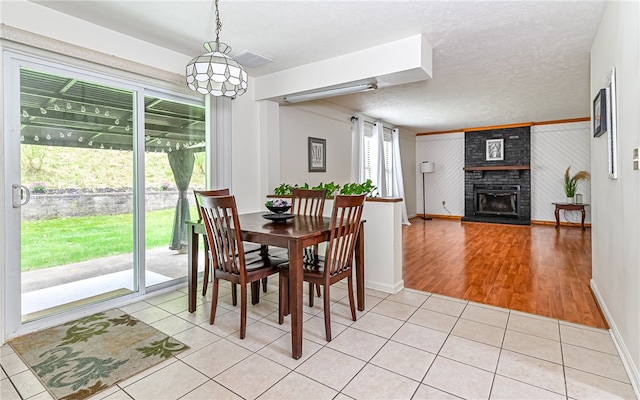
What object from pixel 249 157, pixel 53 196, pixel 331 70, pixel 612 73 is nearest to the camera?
pixel 612 73

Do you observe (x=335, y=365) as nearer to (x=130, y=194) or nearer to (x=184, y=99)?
(x=130, y=194)

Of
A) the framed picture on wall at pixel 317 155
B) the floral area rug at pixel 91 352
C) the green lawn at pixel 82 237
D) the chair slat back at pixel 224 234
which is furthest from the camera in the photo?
the framed picture on wall at pixel 317 155

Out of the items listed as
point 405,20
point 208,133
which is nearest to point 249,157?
point 208,133

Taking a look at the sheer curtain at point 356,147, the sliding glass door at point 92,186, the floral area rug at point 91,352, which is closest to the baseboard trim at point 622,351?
the floral area rug at point 91,352

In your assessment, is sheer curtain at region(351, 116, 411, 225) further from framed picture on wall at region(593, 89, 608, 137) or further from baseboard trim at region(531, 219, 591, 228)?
framed picture on wall at region(593, 89, 608, 137)

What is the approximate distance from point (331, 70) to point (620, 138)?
8.23 ft

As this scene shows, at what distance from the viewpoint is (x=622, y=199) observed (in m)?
2.11

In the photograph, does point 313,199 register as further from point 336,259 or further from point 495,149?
point 495,149

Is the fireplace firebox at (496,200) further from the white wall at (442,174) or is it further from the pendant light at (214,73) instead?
the pendant light at (214,73)

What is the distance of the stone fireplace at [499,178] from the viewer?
778 cm

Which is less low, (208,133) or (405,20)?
(405,20)

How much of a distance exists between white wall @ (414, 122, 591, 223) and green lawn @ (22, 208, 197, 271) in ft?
24.4

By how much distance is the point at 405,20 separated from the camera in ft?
8.89

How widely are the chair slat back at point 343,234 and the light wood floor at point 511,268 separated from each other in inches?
49.5
